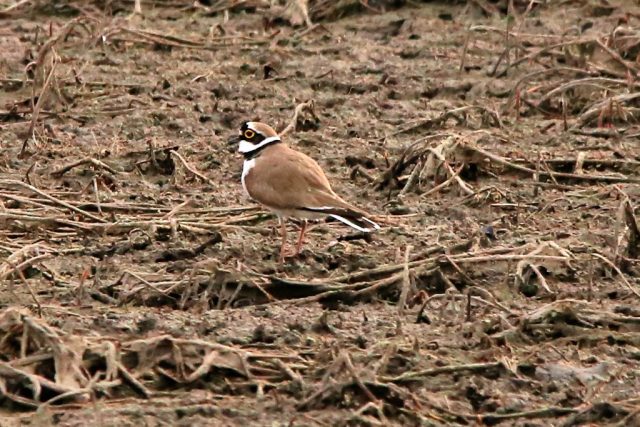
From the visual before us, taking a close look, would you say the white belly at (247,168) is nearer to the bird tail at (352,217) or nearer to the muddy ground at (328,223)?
the muddy ground at (328,223)

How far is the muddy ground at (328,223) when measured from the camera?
6594 mm

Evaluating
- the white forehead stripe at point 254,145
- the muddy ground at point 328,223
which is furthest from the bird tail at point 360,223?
the white forehead stripe at point 254,145

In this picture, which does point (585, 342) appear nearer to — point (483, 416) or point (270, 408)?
point (483, 416)

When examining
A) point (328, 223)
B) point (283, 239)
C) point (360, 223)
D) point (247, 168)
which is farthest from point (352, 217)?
point (328, 223)

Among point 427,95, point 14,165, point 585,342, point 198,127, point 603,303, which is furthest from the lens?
point 427,95

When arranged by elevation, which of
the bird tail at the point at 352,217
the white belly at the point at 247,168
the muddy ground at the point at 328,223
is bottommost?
the muddy ground at the point at 328,223

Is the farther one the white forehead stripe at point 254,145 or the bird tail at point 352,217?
the white forehead stripe at point 254,145

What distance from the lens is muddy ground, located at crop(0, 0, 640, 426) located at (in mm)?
6594

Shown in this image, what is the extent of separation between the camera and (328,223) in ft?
31.0

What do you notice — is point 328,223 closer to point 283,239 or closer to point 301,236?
point 301,236

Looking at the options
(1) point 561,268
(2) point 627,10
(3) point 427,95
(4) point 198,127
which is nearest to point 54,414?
(1) point 561,268

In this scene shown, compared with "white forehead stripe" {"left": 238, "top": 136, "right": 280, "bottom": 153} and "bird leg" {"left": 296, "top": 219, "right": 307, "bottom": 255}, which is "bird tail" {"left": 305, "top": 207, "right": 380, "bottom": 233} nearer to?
"bird leg" {"left": 296, "top": 219, "right": 307, "bottom": 255}

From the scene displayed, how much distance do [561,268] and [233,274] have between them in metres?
1.67

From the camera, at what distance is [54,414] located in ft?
20.4
